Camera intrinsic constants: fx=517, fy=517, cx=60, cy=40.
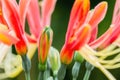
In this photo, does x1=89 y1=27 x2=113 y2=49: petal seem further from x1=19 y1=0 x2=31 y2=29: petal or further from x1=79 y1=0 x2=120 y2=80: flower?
x1=19 y1=0 x2=31 y2=29: petal

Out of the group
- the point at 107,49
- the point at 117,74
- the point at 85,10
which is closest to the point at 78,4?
the point at 85,10

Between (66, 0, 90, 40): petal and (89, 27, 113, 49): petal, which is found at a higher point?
(66, 0, 90, 40): petal

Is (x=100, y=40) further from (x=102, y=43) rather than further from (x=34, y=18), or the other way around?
(x=34, y=18)

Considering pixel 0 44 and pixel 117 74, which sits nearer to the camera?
pixel 0 44

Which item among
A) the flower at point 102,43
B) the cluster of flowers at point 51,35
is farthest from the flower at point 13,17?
the flower at point 102,43

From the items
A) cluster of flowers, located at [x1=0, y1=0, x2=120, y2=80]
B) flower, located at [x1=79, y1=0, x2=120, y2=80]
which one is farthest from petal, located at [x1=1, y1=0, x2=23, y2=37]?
flower, located at [x1=79, y1=0, x2=120, y2=80]

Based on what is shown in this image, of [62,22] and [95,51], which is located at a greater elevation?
[95,51]

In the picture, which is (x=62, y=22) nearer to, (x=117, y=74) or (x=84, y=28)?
(x=117, y=74)
